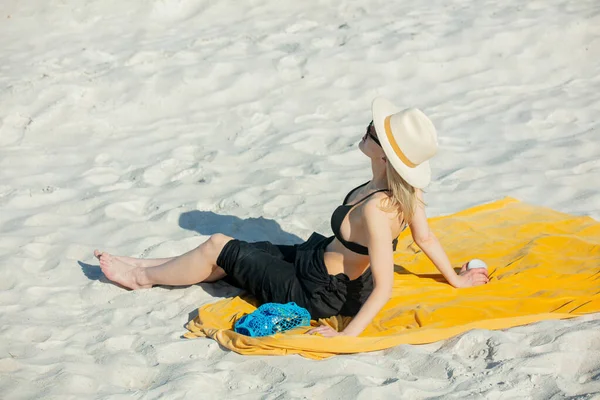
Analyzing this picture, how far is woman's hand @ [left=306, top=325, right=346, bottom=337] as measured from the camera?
11.3ft

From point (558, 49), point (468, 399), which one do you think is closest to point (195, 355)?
point (468, 399)

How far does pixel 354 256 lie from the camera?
147 inches

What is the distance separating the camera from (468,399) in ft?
9.69

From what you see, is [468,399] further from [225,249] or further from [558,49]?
[558,49]

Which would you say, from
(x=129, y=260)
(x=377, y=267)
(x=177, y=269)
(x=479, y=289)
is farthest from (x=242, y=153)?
(x=377, y=267)

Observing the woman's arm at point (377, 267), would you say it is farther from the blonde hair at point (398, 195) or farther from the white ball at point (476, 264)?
the white ball at point (476, 264)

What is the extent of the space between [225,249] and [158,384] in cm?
88

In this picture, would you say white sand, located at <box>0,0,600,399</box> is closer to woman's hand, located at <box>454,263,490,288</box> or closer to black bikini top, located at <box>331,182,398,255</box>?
black bikini top, located at <box>331,182,398,255</box>

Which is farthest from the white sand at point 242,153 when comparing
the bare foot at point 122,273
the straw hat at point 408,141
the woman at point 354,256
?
the straw hat at point 408,141

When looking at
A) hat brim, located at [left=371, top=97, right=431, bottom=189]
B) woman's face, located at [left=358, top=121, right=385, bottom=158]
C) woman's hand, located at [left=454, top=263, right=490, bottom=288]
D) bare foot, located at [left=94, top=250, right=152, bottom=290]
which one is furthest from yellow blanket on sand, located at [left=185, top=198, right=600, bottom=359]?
woman's face, located at [left=358, top=121, right=385, bottom=158]

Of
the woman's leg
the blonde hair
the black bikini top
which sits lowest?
Answer: the woman's leg

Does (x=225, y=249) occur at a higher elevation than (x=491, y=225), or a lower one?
higher

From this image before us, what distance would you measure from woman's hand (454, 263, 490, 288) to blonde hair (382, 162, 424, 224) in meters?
0.63

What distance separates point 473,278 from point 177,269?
4.90 feet
